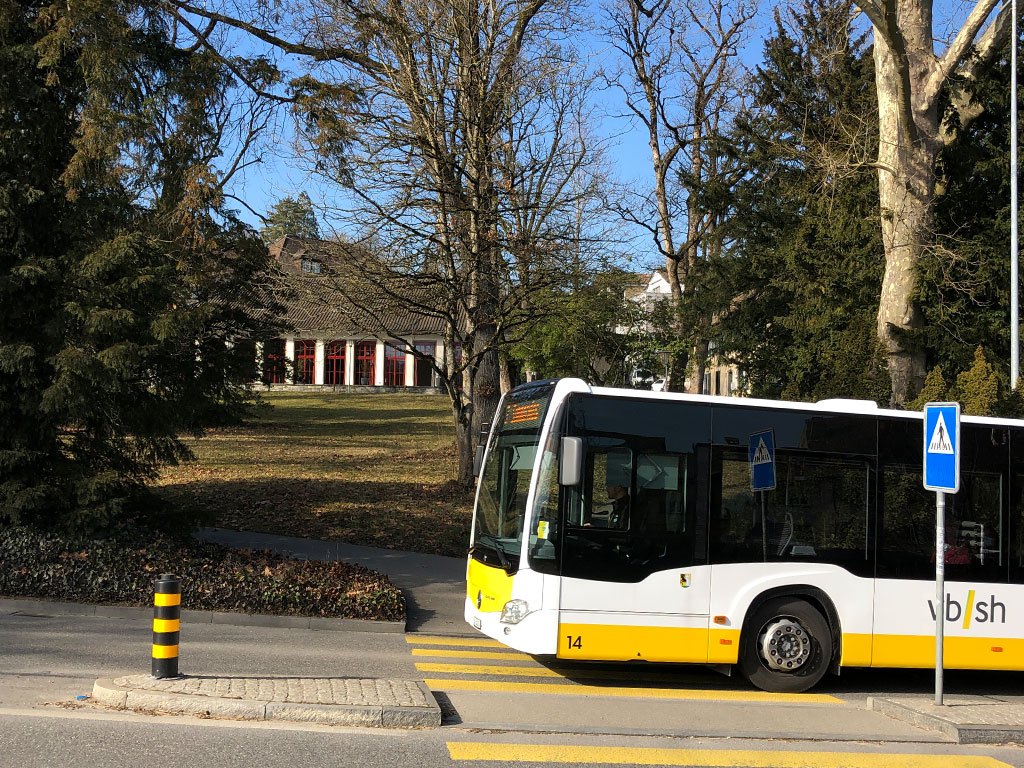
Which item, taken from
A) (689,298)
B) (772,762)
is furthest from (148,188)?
(689,298)

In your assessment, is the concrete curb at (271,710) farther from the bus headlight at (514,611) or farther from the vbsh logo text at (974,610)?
the vbsh logo text at (974,610)

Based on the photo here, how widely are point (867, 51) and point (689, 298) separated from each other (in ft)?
27.8

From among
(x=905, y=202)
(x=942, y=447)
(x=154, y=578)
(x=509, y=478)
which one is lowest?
(x=154, y=578)

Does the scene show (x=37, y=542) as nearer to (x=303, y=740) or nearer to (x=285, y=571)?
(x=285, y=571)

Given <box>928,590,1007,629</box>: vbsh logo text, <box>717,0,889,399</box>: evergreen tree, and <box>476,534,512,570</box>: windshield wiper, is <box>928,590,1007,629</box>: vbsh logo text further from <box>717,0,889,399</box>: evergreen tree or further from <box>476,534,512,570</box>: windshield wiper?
<box>717,0,889,399</box>: evergreen tree

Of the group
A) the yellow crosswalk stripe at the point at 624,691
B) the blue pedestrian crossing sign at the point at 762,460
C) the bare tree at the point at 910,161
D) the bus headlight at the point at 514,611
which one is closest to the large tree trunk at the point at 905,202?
the bare tree at the point at 910,161

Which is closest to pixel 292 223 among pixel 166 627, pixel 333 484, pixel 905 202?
pixel 333 484

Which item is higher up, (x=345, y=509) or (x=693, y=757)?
(x=345, y=509)

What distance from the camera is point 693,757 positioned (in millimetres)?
7207

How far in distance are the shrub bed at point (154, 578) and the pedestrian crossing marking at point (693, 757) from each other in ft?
17.9

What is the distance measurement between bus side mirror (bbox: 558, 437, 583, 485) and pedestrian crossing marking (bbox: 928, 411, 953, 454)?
3.13m

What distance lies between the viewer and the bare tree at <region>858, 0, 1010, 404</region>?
751 inches

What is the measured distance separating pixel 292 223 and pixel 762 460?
543 inches

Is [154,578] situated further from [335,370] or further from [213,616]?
[335,370]
